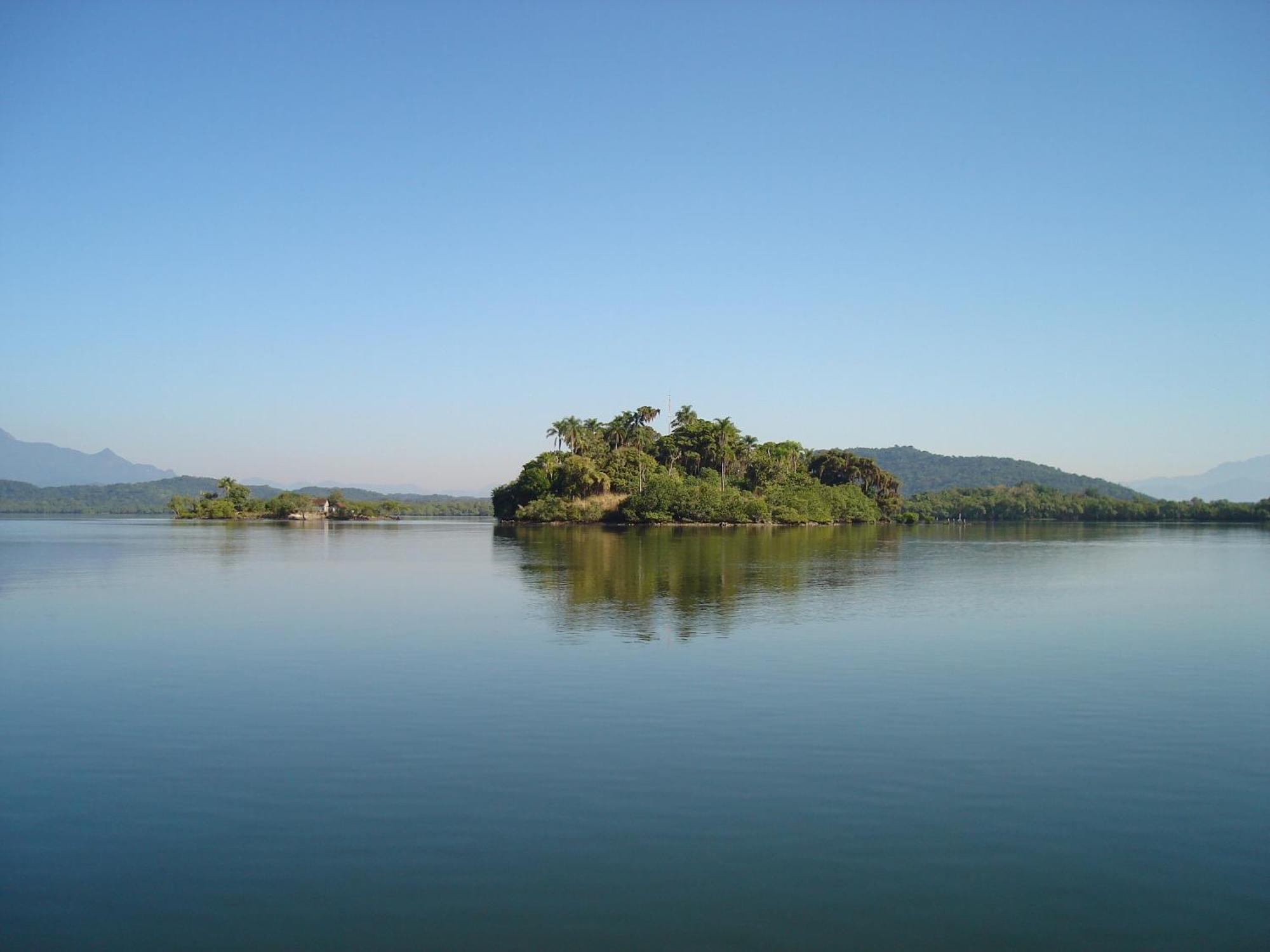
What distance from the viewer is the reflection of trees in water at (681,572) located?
25.4 metres

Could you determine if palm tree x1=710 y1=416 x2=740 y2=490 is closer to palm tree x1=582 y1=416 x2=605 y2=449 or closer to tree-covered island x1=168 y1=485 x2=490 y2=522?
palm tree x1=582 y1=416 x2=605 y2=449

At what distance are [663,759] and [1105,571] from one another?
122 feet

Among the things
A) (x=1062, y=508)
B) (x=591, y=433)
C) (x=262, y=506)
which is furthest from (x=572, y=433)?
(x=1062, y=508)

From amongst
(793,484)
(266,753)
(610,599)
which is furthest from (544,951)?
(793,484)

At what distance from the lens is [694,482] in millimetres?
111500

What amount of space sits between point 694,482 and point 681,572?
239 feet

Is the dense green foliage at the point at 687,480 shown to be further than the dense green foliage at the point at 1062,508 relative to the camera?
No

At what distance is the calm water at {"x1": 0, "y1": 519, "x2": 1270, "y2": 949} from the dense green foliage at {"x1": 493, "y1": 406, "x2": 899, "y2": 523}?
77.9 m

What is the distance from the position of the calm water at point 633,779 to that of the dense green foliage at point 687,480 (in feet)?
256

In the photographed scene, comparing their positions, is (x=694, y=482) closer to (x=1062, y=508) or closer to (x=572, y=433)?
(x=572, y=433)

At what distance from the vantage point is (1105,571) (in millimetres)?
42094

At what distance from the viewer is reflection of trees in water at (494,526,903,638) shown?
999 inches

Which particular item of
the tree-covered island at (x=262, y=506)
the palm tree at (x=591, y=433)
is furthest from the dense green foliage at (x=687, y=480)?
the tree-covered island at (x=262, y=506)

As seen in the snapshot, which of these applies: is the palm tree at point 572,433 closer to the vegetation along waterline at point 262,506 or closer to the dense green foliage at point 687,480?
the dense green foliage at point 687,480
